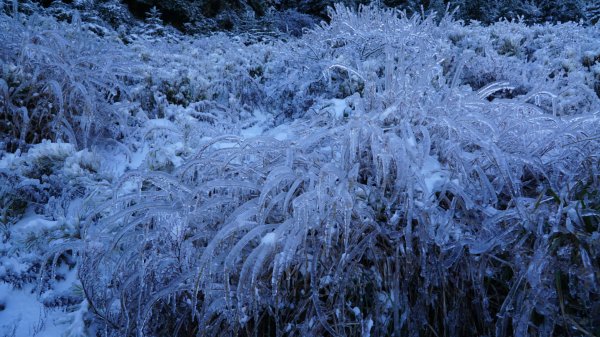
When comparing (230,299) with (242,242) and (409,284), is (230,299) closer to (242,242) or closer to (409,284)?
(242,242)

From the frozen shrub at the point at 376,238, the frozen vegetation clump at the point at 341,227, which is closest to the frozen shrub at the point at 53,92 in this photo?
the frozen vegetation clump at the point at 341,227

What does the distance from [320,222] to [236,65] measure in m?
3.24

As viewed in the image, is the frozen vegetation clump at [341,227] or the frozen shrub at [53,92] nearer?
the frozen vegetation clump at [341,227]

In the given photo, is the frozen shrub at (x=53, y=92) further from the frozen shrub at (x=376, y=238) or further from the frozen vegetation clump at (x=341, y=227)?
the frozen shrub at (x=376, y=238)

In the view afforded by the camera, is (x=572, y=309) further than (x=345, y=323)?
No

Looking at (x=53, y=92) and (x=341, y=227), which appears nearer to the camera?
(x=341, y=227)

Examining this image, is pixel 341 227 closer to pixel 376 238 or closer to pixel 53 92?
pixel 376 238

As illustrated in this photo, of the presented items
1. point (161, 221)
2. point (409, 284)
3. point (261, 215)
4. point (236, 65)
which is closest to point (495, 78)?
point (236, 65)

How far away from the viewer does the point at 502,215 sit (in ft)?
5.40

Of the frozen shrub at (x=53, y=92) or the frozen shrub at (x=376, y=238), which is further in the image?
the frozen shrub at (x=53, y=92)

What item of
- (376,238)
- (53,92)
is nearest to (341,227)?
(376,238)

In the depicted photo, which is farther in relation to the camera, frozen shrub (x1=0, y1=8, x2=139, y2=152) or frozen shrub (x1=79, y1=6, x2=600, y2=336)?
frozen shrub (x1=0, y1=8, x2=139, y2=152)

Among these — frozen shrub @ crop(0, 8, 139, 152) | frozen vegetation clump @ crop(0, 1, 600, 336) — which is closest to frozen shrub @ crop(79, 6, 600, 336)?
frozen vegetation clump @ crop(0, 1, 600, 336)

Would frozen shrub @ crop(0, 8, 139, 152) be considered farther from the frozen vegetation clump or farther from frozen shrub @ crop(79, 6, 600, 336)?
frozen shrub @ crop(79, 6, 600, 336)
